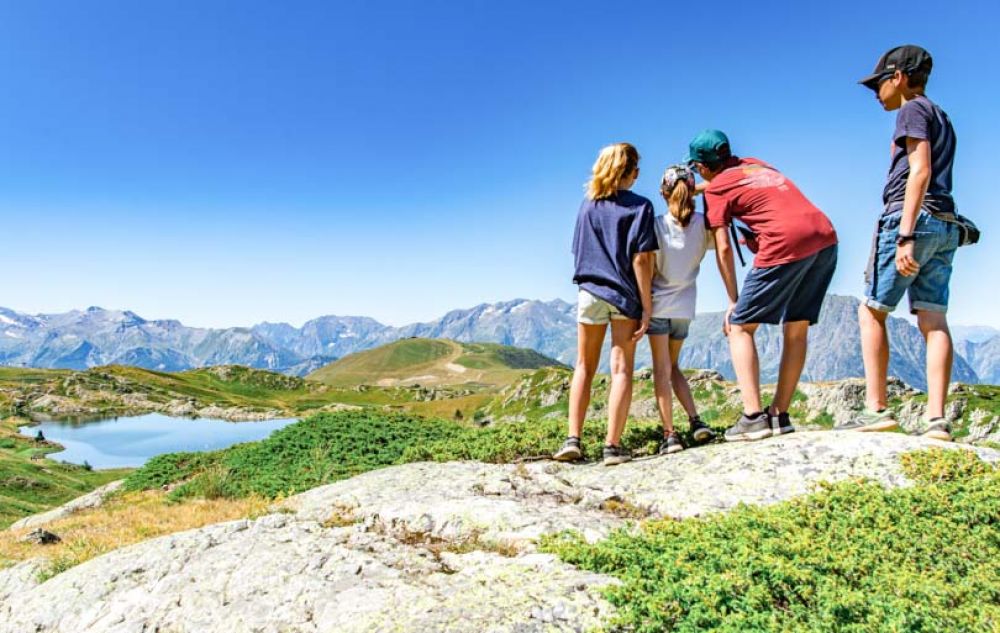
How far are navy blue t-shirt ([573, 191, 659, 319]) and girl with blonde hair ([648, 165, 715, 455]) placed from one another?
46cm

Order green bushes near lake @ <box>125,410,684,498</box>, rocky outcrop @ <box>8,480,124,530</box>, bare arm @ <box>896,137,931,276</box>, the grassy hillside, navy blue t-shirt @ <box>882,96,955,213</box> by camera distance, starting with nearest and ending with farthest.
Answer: bare arm @ <box>896,137,931,276</box>
navy blue t-shirt @ <box>882,96,955,213</box>
green bushes near lake @ <box>125,410,684,498</box>
rocky outcrop @ <box>8,480,124,530</box>
the grassy hillside

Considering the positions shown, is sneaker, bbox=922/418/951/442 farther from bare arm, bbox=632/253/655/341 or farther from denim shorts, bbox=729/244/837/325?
bare arm, bbox=632/253/655/341

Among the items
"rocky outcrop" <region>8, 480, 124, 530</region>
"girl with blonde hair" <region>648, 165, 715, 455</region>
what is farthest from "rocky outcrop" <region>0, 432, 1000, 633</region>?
"rocky outcrop" <region>8, 480, 124, 530</region>

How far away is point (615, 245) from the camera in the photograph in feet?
27.9

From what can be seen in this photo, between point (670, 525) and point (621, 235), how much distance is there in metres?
4.13

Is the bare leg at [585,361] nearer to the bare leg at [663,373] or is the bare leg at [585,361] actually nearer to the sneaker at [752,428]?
the bare leg at [663,373]

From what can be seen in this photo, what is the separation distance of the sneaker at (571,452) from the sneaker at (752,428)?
7.19ft

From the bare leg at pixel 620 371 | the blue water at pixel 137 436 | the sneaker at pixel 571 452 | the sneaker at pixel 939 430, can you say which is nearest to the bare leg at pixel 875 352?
the sneaker at pixel 939 430

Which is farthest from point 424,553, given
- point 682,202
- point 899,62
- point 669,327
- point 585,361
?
point 899,62

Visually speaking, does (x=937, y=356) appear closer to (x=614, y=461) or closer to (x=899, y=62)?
(x=899, y=62)

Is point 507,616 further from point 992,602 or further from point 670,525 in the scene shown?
point 992,602

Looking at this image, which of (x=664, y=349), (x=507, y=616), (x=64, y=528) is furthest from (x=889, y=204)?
(x=64, y=528)

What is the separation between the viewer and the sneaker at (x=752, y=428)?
336 inches

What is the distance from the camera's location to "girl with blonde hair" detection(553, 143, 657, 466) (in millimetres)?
8422
